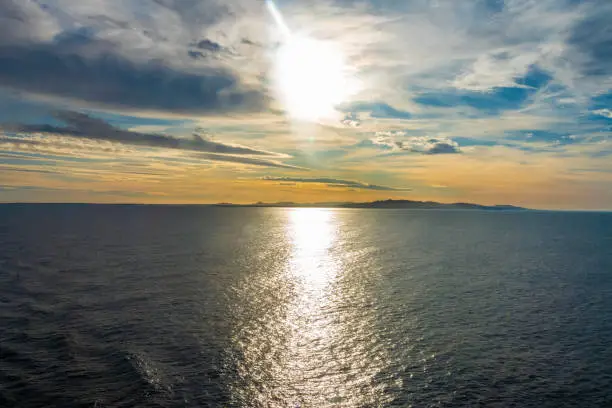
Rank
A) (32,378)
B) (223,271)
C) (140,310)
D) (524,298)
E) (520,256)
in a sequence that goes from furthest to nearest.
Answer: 1. (520,256)
2. (223,271)
3. (524,298)
4. (140,310)
5. (32,378)

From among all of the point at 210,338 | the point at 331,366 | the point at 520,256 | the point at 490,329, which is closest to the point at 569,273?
the point at 520,256

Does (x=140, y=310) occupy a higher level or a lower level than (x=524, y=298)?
lower

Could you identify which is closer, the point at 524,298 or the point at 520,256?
the point at 524,298

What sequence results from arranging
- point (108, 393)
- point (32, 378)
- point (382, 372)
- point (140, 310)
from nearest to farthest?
point (108, 393) → point (32, 378) → point (382, 372) → point (140, 310)

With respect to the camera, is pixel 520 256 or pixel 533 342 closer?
pixel 533 342

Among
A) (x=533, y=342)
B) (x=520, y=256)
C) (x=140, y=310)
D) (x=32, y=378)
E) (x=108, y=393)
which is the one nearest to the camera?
(x=108, y=393)

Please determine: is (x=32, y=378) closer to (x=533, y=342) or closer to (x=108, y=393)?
(x=108, y=393)

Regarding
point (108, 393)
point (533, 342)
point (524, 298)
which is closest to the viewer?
point (108, 393)

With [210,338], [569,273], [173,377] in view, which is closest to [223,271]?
[210,338]

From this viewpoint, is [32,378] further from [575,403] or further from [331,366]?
[575,403]
